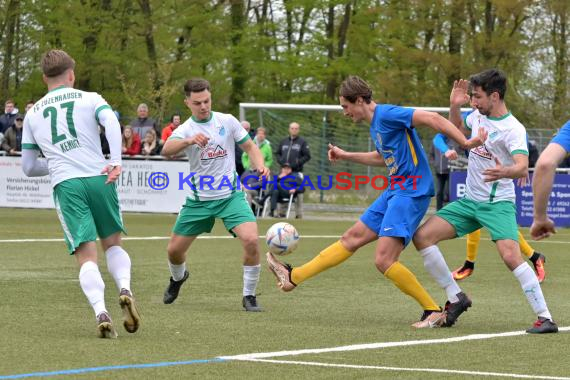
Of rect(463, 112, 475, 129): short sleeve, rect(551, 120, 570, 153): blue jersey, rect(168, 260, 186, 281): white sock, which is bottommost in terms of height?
rect(168, 260, 186, 281): white sock

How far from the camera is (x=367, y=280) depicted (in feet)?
44.7

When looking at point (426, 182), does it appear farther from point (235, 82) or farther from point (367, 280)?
point (235, 82)

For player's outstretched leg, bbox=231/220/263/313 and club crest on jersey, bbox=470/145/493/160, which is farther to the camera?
player's outstretched leg, bbox=231/220/263/313

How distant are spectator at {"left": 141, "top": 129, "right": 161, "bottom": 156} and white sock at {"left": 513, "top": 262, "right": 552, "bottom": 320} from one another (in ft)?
59.1

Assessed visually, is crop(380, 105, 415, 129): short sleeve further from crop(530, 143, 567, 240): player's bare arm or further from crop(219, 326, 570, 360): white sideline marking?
crop(530, 143, 567, 240): player's bare arm

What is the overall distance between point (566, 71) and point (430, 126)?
3163 centimetres

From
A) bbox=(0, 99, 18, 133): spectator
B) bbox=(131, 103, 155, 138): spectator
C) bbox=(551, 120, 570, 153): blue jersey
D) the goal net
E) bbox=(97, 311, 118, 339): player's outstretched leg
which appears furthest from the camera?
the goal net

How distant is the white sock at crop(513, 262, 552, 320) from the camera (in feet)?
30.7

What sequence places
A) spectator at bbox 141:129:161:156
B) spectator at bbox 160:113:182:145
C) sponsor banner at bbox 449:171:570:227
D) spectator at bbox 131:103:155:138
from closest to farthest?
sponsor banner at bbox 449:171:570:227 < spectator at bbox 160:113:182:145 < spectator at bbox 141:129:161:156 < spectator at bbox 131:103:155:138

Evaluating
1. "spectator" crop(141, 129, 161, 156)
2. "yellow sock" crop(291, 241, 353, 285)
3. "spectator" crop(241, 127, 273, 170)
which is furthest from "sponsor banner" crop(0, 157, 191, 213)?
"yellow sock" crop(291, 241, 353, 285)

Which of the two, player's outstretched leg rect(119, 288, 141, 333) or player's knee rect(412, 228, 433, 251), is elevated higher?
player's knee rect(412, 228, 433, 251)

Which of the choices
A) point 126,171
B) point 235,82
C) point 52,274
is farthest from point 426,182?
point 235,82

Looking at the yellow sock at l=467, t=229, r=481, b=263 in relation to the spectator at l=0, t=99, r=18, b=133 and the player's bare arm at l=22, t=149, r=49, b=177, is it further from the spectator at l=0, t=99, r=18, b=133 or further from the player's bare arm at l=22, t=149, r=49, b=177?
the spectator at l=0, t=99, r=18, b=133

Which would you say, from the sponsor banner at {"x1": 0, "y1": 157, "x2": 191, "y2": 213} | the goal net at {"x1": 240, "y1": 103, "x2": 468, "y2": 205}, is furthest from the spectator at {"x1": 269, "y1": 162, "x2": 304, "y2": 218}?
the goal net at {"x1": 240, "y1": 103, "x2": 468, "y2": 205}
